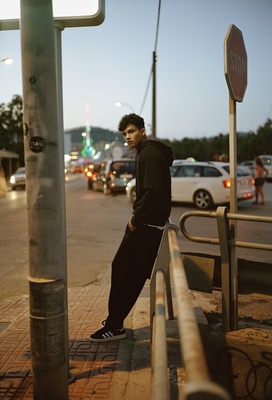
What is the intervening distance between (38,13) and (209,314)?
11.5 ft

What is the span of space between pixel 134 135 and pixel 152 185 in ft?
1.79

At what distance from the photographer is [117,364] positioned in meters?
3.46

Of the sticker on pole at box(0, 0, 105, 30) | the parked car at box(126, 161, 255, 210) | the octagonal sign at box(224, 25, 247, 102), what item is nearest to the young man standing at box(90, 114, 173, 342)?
the octagonal sign at box(224, 25, 247, 102)

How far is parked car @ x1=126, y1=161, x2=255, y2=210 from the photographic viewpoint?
14797 mm

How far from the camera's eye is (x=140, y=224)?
3779 millimetres

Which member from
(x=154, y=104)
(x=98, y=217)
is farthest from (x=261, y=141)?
(x=98, y=217)

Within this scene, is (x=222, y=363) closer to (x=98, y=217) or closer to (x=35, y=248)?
(x=35, y=248)

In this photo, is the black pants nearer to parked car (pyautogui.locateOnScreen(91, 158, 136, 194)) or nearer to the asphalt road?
the asphalt road

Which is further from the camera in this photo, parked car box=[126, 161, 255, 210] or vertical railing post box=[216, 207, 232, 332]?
parked car box=[126, 161, 255, 210]

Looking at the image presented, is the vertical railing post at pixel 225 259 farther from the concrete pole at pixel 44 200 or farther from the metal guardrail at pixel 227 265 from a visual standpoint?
the concrete pole at pixel 44 200

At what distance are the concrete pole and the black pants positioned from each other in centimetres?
123

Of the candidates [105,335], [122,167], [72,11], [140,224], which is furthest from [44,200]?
[122,167]

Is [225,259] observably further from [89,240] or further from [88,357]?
[89,240]

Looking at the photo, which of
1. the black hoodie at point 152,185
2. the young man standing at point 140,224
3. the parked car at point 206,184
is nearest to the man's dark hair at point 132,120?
the young man standing at point 140,224
